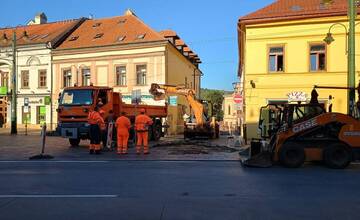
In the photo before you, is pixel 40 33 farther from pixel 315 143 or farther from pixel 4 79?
pixel 315 143

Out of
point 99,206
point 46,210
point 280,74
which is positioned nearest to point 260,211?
point 99,206

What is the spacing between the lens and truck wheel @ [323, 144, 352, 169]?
14.6 m

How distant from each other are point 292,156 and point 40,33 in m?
41.1

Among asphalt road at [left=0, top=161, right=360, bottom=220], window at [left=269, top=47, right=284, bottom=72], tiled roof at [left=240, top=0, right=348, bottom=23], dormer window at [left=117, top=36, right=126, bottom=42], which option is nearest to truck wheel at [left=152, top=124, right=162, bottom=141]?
window at [left=269, top=47, right=284, bottom=72]

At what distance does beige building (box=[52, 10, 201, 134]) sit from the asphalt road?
28232 mm

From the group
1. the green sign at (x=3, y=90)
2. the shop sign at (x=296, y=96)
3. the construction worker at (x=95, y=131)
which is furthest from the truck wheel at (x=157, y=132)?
the green sign at (x=3, y=90)

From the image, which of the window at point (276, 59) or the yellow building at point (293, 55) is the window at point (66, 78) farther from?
the window at point (276, 59)

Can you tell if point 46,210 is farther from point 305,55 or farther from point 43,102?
point 43,102

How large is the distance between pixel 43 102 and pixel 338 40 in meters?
28.7

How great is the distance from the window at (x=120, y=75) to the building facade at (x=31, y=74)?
21.7ft

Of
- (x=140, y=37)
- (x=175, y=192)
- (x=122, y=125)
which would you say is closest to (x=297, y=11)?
(x=122, y=125)

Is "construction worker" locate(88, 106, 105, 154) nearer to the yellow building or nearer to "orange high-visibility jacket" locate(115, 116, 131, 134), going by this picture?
"orange high-visibility jacket" locate(115, 116, 131, 134)

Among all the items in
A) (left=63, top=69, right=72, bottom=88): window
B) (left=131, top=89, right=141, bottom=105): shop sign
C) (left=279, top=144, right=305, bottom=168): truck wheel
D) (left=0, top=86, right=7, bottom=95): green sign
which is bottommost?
(left=279, top=144, right=305, bottom=168): truck wheel

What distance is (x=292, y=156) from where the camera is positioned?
585 inches
